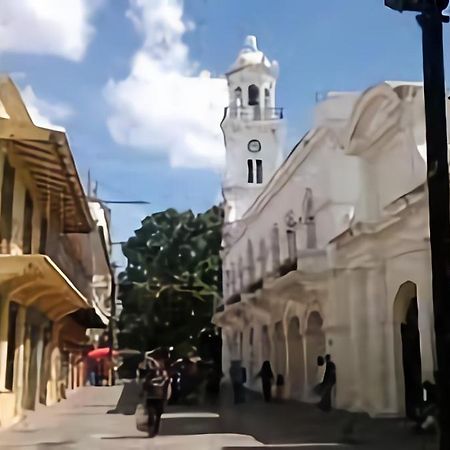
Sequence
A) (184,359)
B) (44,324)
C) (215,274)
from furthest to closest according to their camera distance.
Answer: (44,324), (215,274), (184,359)

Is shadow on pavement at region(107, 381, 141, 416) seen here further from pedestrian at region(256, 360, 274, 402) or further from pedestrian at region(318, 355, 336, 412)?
pedestrian at region(318, 355, 336, 412)

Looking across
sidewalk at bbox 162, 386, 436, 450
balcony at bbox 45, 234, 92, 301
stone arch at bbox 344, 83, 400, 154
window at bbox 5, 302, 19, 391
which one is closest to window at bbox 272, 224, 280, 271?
stone arch at bbox 344, 83, 400, 154

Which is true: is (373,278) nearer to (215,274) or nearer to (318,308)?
(318,308)

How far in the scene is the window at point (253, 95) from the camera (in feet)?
15.8

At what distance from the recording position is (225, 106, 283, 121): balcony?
4.97m

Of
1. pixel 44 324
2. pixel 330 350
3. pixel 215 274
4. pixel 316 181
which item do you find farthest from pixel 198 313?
pixel 44 324

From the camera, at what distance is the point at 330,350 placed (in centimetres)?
514

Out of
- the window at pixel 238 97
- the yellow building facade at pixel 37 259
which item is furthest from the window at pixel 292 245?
the yellow building facade at pixel 37 259

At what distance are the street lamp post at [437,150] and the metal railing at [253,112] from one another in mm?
1194

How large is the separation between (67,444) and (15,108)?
2.03 metres

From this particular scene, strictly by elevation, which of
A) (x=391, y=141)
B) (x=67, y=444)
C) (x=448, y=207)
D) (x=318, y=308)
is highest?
(x=391, y=141)

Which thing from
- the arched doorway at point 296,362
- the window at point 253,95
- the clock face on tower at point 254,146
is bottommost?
the arched doorway at point 296,362

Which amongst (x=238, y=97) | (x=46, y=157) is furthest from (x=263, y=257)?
(x=46, y=157)

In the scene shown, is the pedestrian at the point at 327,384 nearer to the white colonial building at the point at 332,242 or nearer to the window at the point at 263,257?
the white colonial building at the point at 332,242
